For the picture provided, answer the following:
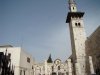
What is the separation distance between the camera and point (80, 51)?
3512 centimetres

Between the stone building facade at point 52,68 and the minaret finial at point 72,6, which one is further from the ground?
the minaret finial at point 72,6

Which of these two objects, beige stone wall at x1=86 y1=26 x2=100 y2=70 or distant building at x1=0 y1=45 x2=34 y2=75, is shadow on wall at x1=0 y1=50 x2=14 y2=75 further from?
beige stone wall at x1=86 y1=26 x2=100 y2=70

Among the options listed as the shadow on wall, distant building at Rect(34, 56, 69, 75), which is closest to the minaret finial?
distant building at Rect(34, 56, 69, 75)

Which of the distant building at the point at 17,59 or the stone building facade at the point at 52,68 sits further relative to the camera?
the stone building facade at the point at 52,68

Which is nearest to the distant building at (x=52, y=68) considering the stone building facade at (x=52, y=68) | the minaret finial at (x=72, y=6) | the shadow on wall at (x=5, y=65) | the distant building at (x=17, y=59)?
the stone building facade at (x=52, y=68)

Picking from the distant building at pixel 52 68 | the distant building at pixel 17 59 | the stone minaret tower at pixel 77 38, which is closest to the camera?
the distant building at pixel 17 59

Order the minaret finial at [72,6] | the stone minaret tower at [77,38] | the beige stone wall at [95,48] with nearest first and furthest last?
the beige stone wall at [95,48] < the stone minaret tower at [77,38] < the minaret finial at [72,6]

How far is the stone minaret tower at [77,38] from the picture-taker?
33928mm

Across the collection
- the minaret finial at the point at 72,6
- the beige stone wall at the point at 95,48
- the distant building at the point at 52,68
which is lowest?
the distant building at the point at 52,68

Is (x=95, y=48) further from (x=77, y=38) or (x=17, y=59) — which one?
(x=17, y=59)

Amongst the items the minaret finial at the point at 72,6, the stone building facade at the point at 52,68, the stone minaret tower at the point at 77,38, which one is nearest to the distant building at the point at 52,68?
the stone building facade at the point at 52,68

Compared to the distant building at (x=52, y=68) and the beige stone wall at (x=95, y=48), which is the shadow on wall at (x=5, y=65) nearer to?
the distant building at (x=52, y=68)

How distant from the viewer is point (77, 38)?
3656 centimetres

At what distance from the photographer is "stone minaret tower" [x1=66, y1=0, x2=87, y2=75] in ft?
111
